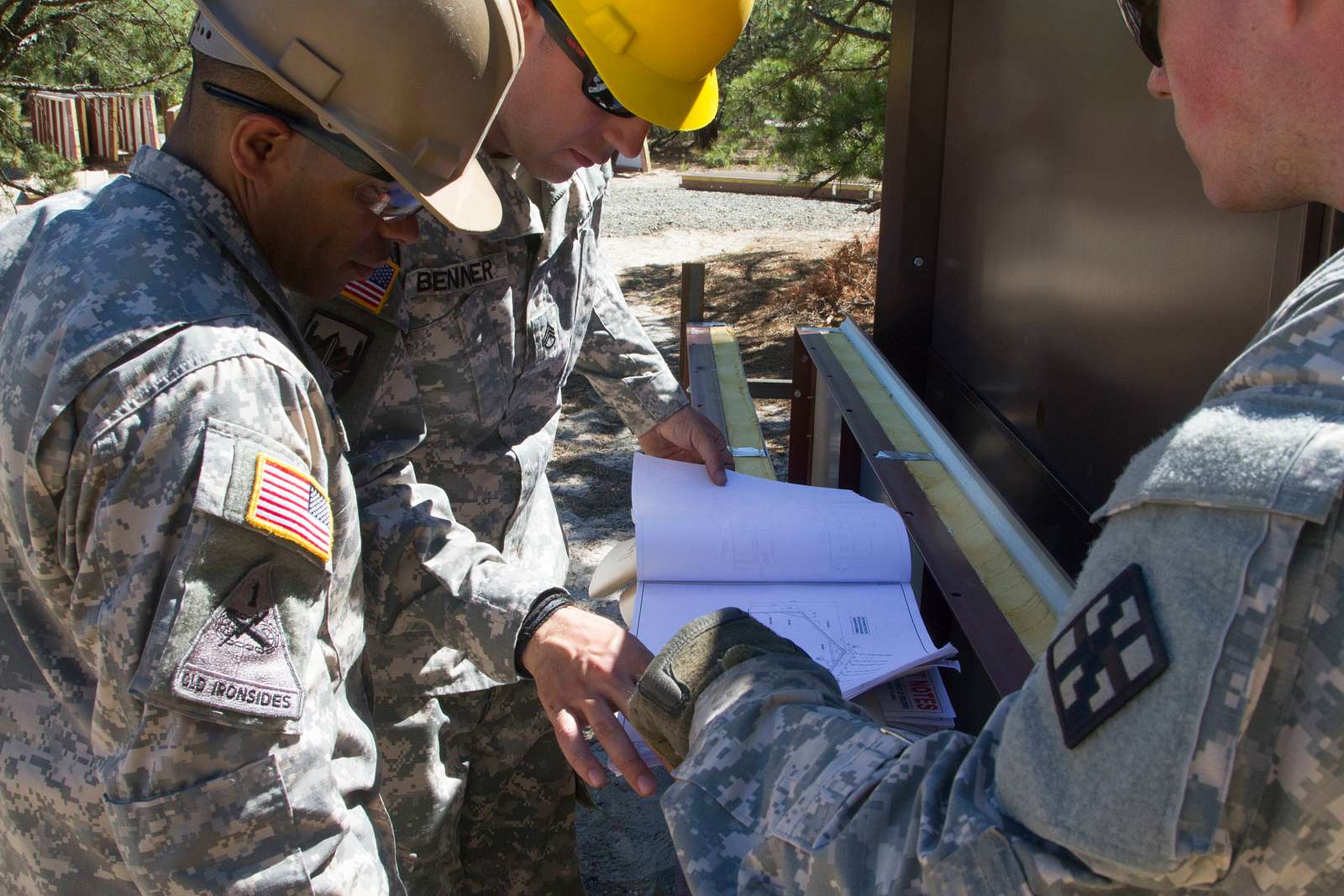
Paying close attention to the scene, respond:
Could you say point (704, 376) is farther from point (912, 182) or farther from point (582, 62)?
point (582, 62)

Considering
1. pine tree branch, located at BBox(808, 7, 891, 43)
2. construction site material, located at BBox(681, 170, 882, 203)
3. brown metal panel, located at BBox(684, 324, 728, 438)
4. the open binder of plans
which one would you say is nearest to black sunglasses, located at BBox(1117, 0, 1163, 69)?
the open binder of plans

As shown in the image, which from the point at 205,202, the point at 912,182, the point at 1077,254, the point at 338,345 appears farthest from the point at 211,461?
the point at 912,182

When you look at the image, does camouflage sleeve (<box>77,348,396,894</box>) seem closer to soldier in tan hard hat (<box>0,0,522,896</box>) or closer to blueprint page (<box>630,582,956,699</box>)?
soldier in tan hard hat (<box>0,0,522,896</box>)

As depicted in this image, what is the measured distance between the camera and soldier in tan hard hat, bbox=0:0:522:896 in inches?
42.4

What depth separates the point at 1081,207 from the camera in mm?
2387

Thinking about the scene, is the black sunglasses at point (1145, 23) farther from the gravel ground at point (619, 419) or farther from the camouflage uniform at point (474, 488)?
the gravel ground at point (619, 419)

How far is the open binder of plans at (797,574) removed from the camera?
5.57ft

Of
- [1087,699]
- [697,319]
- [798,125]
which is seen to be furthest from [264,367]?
[798,125]

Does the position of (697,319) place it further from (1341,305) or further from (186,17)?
(186,17)

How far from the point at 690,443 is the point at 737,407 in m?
0.70

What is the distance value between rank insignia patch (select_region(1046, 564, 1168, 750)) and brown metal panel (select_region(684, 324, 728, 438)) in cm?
192

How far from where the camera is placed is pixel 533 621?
173cm

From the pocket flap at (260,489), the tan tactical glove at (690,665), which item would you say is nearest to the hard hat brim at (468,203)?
the pocket flap at (260,489)

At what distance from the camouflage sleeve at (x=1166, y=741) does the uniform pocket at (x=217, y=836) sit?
1.89 feet
